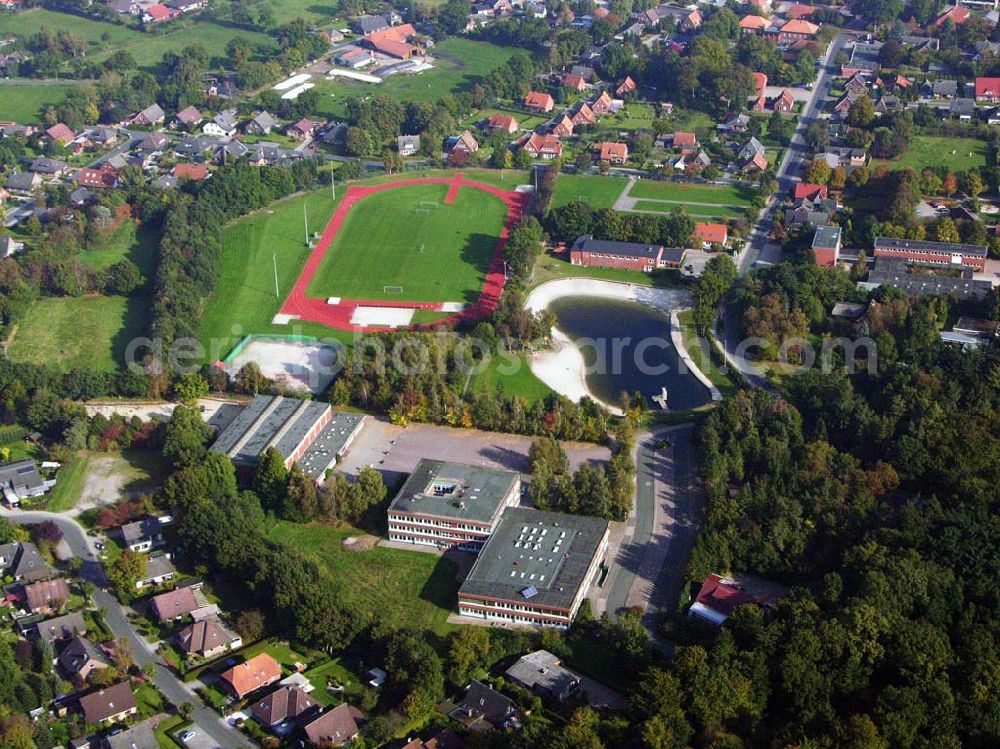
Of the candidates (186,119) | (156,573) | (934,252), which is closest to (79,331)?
(156,573)

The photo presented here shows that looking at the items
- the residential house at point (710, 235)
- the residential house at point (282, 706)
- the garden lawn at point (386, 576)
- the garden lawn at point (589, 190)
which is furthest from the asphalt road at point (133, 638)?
the residential house at point (710, 235)

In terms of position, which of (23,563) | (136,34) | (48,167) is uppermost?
Result: (23,563)

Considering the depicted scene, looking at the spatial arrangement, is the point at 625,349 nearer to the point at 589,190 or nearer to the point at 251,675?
the point at 589,190

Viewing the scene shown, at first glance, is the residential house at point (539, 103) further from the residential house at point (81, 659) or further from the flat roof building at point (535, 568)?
the residential house at point (81, 659)

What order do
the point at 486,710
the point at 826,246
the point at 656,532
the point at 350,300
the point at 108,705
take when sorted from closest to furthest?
the point at 486,710, the point at 108,705, the point at 656,532, the point at 350,300, the point at 826,246

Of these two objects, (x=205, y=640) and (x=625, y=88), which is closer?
(x=205, y=640)
